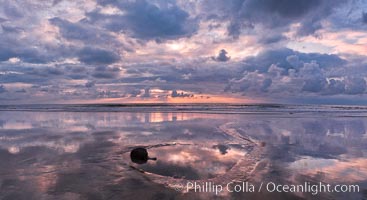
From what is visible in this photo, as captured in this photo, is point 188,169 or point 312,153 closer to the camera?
point 188,169

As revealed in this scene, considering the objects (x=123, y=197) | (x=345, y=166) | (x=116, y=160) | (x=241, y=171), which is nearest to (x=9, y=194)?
(x=123, y=197)

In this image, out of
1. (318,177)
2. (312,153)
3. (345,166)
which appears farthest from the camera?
(312,153)

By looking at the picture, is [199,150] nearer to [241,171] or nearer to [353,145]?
[241,171]

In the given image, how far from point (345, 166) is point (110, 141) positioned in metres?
13.0

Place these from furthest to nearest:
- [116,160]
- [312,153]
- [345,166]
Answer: [312,153] < [116,160] < [345,166]

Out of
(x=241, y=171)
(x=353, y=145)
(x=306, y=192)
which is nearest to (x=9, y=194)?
(x=241, y=171)

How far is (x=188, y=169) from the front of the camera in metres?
11.3

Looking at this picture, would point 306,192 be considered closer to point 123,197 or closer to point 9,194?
point 123,197

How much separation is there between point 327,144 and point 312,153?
3783 mm

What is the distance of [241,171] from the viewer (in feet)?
36.5

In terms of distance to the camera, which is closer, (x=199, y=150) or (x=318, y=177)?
(x=318, y=177)

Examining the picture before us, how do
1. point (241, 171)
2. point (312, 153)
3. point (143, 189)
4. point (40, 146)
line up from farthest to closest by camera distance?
point (40, 146)
point (312, 153)
point (241, 171)
point (143, 189)

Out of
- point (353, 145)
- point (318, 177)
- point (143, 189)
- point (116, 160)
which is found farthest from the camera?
point (353, 145)

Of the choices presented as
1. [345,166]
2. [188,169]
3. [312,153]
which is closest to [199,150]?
[188,169]
